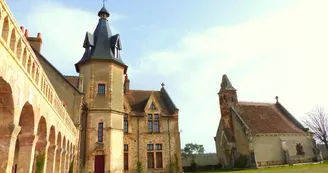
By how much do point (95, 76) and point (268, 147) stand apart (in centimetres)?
2274

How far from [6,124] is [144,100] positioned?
2368 cm

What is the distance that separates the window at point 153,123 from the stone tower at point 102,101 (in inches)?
183

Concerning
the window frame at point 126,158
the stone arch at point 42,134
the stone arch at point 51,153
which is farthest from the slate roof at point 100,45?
the stone arch at point 42,134

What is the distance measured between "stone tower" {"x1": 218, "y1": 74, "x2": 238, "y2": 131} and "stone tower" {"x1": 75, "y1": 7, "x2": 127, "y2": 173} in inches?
679

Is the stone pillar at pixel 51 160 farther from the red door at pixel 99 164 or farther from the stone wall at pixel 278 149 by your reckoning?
the stone wall at pixel 278 149

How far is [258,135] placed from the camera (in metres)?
31.8

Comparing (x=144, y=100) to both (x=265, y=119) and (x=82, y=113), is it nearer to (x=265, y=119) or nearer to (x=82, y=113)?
(x=82, y=113)

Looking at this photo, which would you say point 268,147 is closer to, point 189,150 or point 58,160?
point 58,160

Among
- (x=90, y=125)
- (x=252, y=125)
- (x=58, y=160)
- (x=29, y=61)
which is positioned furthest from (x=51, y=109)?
(x=252, y=125)

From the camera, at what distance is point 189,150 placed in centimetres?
7281

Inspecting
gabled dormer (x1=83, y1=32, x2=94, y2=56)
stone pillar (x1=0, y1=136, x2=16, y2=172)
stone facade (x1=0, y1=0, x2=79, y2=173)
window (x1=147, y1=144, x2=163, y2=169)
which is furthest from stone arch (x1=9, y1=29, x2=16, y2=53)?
window (x1=147, y1=144, x2=163, y2=169)

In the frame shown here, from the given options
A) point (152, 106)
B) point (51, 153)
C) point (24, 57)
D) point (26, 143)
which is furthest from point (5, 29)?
point (152, 106)

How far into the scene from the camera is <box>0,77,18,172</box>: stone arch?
18.2 feet

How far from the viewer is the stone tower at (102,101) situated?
21.6 metres
